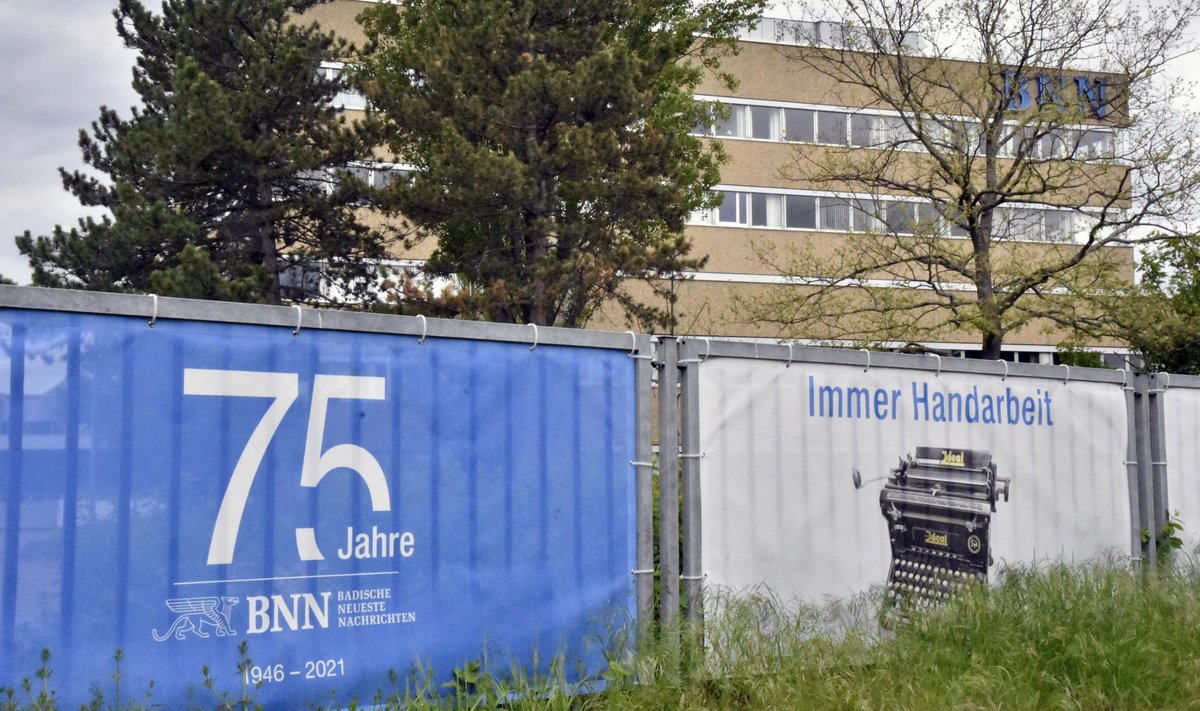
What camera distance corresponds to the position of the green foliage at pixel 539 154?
986 inches

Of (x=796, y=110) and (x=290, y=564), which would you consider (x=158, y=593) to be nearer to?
(x=290, y=564)

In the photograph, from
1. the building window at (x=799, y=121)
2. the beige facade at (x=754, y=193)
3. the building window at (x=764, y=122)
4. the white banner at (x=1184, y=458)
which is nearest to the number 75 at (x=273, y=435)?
the white banner at (x=1184, y=458)

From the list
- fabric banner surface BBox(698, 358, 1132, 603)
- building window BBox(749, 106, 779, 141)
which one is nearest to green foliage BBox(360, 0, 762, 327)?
fabric banner surface BBox(698, 358, 1132, 603)

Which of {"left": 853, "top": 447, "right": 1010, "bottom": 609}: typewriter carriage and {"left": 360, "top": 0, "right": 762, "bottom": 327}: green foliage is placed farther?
{"left": 360, "top": 0, "right": 762, "bottom": 327}: green foliage

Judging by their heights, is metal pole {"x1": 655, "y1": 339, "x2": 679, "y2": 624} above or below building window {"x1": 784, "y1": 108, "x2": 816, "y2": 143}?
below

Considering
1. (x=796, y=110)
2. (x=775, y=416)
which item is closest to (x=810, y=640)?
(x=775, y=416)

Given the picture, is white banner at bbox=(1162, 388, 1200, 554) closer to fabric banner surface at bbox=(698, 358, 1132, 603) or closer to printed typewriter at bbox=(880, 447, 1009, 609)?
fabric banner surface at bbox=(698, 358, 1132, 603)

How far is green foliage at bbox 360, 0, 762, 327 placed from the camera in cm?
2505

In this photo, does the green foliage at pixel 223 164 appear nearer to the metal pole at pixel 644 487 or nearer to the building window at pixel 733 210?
the building window at pixel 733 210

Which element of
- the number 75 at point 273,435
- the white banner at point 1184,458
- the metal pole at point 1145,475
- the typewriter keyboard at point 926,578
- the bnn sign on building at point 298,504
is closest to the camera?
the bnn sign on building at point 298,504

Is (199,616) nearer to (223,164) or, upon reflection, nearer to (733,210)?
(223,164)

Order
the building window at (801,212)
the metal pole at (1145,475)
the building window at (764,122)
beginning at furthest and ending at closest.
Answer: the building window at (764,122), the building window at (801,212), the metal pole at (1145,475)

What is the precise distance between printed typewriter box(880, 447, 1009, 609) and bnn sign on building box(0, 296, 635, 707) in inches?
86.6

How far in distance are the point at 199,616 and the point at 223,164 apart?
24708mm
